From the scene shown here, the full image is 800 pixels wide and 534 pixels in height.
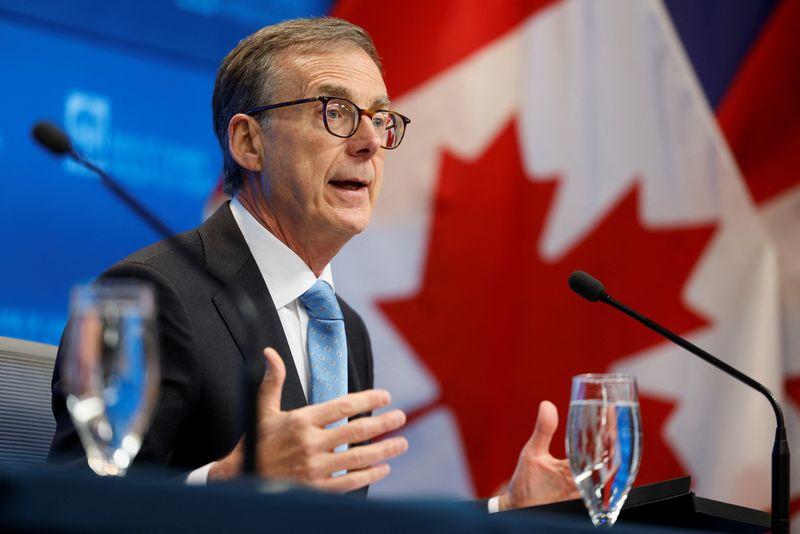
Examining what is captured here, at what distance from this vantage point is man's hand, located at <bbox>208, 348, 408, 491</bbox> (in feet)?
4.14

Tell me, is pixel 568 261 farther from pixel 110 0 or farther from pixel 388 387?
pixel 110 0

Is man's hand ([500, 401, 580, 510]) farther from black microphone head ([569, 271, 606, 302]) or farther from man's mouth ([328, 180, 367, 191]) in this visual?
man's mouth ([328, 180, 367, 191])

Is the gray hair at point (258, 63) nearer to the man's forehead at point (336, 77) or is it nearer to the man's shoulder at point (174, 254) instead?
the man's forehead at point (336, 77)

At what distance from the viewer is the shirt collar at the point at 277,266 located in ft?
6.38

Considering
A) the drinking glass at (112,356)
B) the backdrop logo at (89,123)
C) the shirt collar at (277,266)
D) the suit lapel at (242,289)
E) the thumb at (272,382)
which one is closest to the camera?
the drinking glass at (112,356)

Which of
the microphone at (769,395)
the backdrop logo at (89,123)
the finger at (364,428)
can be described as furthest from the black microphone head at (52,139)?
the backdrop logo at (89,123)

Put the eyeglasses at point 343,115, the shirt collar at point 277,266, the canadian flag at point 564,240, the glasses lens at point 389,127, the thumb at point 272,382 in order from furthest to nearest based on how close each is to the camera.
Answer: the canadian flag at point 564,240, the glasses lens at point 389,127, the eyeglasses at point 343,115, the shirt collar at point 277,266, the thumb at point 272,382

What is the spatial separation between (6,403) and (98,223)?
1101mm

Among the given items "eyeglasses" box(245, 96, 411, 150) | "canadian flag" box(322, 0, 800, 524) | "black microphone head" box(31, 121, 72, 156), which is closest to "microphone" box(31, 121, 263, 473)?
"black microphone head" box(31, 121, 72, 156)

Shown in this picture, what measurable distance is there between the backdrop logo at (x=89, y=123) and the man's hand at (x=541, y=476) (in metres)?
1.40

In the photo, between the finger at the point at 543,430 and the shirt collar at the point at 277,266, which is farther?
the shirt collar at the point at 277,266

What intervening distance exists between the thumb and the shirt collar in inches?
25.2

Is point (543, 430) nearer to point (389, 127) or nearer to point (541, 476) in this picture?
point (541, 476)

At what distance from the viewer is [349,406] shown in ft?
4.05
